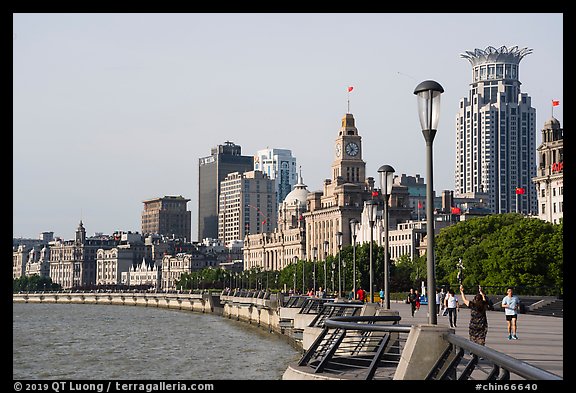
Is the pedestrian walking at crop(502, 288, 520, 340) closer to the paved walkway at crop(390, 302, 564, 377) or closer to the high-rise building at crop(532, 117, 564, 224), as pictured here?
the paved walkway at crop(390, 302, 564, 377)

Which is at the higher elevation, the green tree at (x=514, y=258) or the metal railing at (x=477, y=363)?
the green tree at (x=514, y=258)

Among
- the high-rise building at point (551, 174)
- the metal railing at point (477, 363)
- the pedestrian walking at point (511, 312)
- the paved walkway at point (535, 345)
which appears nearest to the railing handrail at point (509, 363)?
the metal railing at point (477, 363)

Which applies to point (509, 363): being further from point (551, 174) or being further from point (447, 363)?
point (551, 174)

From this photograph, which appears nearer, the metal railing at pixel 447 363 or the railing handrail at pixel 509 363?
the railing handrail at pixel 509 363

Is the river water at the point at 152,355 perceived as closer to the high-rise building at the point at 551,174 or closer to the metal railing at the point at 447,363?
the metal railing at the point at 447,363

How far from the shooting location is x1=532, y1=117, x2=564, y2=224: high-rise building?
5856 inches

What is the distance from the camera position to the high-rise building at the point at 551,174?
148750 mm

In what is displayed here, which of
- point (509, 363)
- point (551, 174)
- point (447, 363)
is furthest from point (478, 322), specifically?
point (551, 174)

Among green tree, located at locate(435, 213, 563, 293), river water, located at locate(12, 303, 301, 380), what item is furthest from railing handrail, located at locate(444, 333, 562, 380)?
green tree, located at locate(435, 213, 563, 293)

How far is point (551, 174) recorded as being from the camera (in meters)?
150
